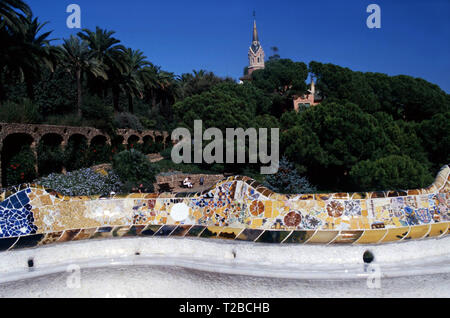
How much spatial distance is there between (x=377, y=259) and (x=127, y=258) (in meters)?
3.19

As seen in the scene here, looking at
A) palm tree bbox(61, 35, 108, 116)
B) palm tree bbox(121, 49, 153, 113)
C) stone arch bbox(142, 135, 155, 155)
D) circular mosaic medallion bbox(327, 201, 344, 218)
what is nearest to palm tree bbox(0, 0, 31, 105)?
palm tree bbox(61, 35, 108, 116)

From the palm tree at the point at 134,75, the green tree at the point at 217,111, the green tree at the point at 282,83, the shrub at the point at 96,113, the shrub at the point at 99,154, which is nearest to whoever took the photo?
the shrub at the point at 99,154

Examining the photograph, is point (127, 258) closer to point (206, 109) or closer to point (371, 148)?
point (371, 148)

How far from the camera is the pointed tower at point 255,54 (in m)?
79.3

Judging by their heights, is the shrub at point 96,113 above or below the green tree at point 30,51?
below

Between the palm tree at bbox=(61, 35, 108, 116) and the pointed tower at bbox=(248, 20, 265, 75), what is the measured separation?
203 feet

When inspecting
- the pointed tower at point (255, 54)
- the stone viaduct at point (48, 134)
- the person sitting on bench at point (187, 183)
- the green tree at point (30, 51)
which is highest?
the pointed tower at point (255, 54)

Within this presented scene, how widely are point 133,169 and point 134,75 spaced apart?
14027mm

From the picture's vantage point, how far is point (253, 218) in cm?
450

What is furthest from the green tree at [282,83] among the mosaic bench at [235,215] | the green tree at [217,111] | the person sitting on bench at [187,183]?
the mosaic bench at [235,215]

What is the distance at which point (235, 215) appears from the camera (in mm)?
4586

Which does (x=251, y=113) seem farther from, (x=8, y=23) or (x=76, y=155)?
(x=8, y=23)

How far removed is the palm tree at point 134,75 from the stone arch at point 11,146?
10.6 m

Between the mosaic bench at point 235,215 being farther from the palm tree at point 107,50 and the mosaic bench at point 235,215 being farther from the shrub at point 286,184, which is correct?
the palm tree at point 107,50
